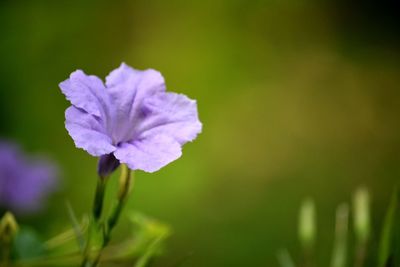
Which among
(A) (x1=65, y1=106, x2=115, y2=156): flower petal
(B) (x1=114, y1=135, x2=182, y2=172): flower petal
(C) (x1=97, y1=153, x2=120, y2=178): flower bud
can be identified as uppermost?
(A) (x1=65, y1=106, x2=115, y2=156): flower petal

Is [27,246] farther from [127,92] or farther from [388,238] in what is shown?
[388,238]

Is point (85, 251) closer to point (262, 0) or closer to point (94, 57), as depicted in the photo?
point (94, 57)

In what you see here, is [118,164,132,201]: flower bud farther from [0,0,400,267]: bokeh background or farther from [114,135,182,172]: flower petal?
[0,0,400,267]: bokeh background

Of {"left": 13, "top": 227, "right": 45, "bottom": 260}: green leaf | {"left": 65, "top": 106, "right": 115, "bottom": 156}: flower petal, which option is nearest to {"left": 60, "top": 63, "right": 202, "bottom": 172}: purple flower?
{"left": 65, "top": 106, "right": 115, "bottom": 156}: flower petal

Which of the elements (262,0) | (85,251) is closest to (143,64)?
(262,0)

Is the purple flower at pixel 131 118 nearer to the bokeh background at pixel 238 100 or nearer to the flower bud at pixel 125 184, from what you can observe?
the flower bud at pixel 125 184

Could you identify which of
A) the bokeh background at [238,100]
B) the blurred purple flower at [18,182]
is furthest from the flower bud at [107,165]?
the bokeh background at [238,100]

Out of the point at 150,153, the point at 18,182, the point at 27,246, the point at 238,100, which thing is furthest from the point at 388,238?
the point at 238,100
